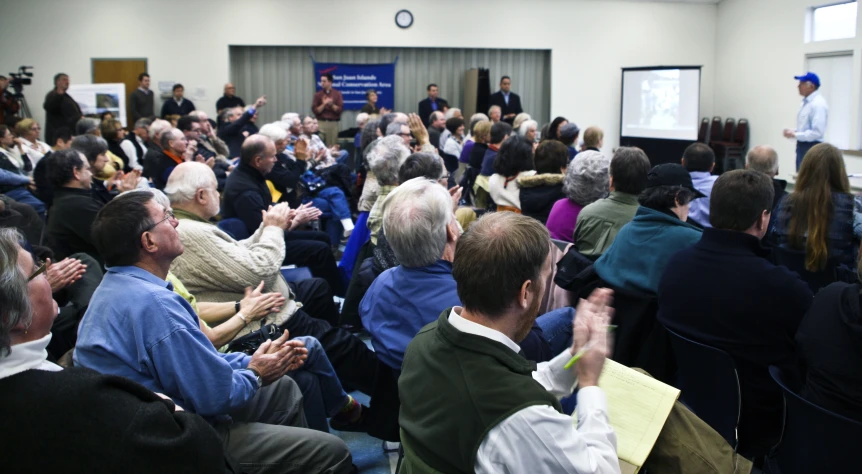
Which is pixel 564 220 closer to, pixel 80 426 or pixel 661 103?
pixel 80 426

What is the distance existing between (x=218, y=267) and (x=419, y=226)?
877 mm

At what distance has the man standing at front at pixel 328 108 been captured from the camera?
1134 centimetres

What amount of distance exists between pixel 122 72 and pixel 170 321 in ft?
36.6

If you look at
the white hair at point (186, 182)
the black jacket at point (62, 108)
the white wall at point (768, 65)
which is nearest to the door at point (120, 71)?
the black jacket at point (62, 108)

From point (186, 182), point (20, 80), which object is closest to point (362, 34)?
point (20, 80)

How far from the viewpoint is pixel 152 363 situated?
1816mm

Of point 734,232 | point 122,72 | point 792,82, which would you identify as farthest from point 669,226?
point 122,72

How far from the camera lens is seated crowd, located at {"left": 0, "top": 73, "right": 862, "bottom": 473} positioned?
1.29m

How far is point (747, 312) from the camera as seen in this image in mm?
2248

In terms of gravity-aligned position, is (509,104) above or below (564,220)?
above

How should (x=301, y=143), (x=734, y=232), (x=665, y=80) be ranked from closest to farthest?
1. (x=734, y=232)
2. (x=301, y=143)
3. (x=665, y=80)

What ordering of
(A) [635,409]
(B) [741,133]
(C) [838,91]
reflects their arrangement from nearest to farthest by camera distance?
(A) [635,409] < (C) [838,91] < (B) [741,133]

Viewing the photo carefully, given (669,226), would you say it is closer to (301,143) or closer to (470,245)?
(470,245)

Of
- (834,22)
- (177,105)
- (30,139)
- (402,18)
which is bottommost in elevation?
(30,139)
